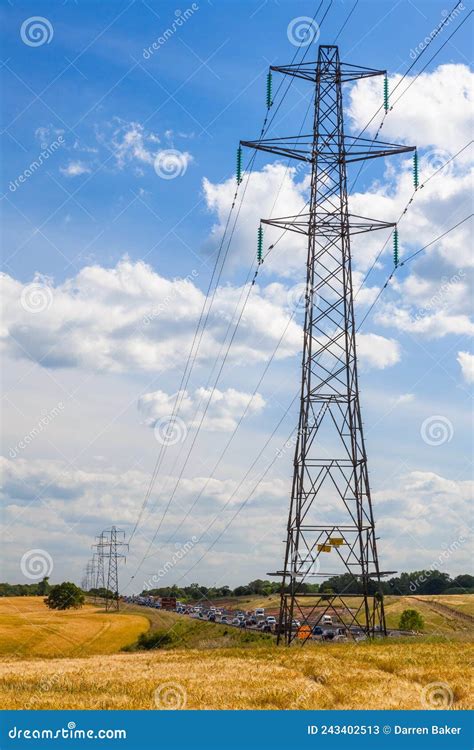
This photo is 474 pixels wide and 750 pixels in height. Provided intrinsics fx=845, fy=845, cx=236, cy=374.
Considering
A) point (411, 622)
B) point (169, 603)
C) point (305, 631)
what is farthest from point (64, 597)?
point (305, 631)

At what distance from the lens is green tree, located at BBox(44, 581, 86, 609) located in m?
151

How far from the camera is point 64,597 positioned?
152 m

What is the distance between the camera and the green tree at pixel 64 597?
495 ft

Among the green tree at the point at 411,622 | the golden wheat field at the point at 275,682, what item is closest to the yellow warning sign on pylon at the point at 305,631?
the golden wheat field at the point at 275,682

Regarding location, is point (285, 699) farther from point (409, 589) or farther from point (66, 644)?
point (409, 589)

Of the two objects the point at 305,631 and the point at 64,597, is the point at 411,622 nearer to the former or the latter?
the point at 305,631

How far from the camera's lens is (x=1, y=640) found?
266 feet

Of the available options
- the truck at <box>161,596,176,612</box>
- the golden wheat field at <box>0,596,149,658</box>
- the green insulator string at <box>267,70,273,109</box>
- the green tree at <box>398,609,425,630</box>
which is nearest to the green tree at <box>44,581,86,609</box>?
the truck at <box>161,596,176,612</box>

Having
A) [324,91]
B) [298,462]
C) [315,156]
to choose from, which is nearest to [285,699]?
[298,462]

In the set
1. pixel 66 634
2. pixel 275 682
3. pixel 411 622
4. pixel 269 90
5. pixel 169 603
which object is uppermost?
pixel 269 90

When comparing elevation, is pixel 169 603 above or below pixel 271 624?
above

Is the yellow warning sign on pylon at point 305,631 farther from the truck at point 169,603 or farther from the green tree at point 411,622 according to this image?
the truck at point 169,603

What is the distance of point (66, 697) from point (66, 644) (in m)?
64.6

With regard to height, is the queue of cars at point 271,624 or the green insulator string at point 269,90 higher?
the green insulator string at point 269,90
